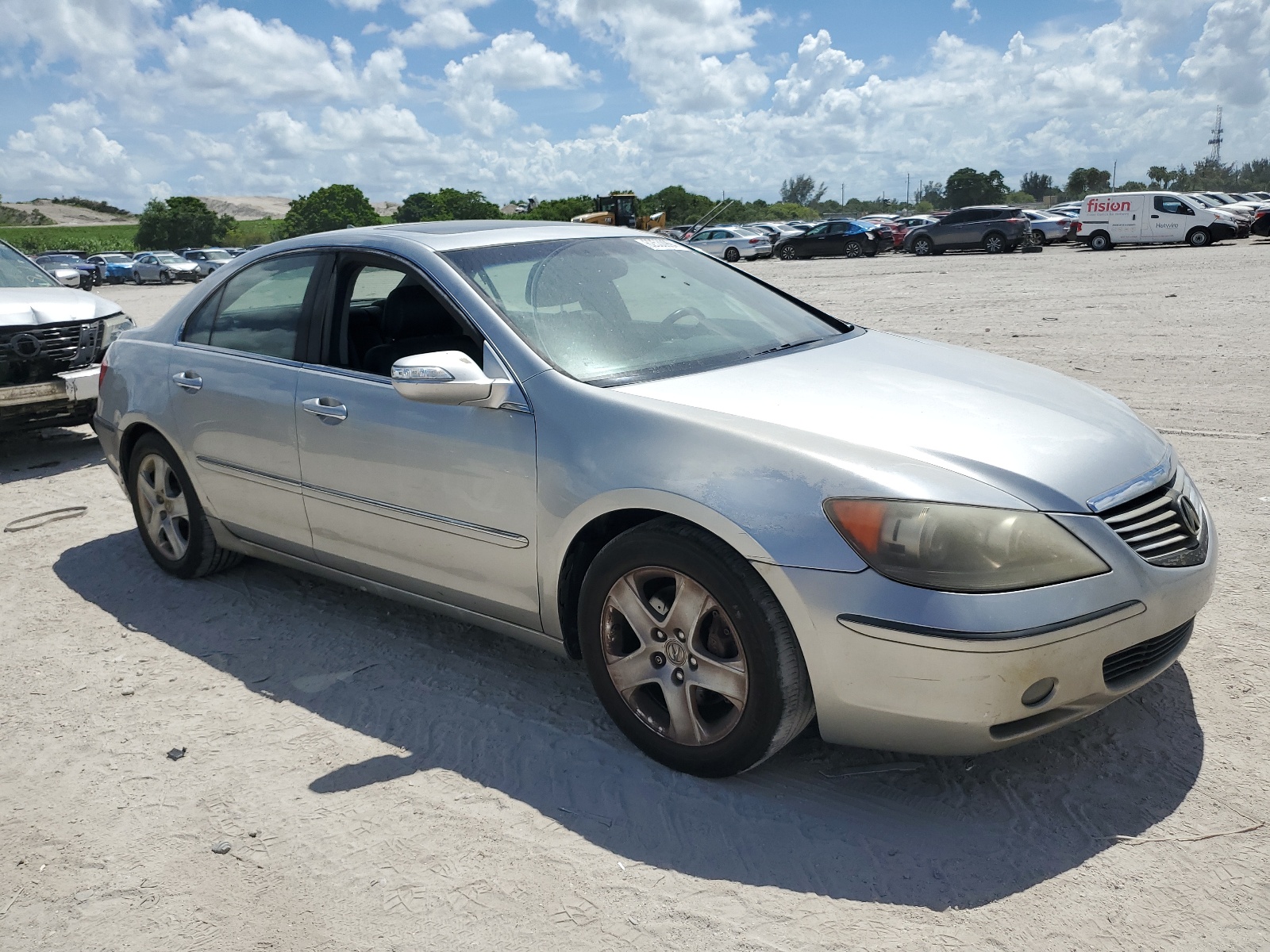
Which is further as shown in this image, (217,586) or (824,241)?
(824,241)

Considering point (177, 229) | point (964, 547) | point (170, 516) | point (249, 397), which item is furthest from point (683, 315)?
point (177, 229)

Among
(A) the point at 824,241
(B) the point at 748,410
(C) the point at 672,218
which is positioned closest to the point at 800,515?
(B) the point at 748,410

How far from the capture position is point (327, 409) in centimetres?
398

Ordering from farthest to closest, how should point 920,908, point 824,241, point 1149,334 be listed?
point 824,241, point 1149,334, point 920,908

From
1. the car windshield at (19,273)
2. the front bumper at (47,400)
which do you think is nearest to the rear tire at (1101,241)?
the car windshield at (19,273)

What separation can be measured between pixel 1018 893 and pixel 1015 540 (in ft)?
2.81

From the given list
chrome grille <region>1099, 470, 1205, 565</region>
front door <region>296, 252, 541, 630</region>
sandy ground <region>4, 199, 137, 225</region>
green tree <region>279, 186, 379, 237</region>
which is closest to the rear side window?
front door <region>296, 252, 541, 630</region>

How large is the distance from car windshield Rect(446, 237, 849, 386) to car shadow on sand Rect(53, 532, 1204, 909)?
1.21 m

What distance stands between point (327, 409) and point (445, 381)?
85cm

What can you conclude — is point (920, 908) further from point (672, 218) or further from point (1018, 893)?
point (672, 218)

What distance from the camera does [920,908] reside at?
8.38 ft

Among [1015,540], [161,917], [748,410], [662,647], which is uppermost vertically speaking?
[748,410]

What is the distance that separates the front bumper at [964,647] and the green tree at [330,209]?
321 ft

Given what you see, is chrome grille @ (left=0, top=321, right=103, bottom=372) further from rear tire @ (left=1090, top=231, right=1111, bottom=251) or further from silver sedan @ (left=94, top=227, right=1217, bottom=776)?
rear tire @ (left=1090, top=231, right=1111, bottom=251)
